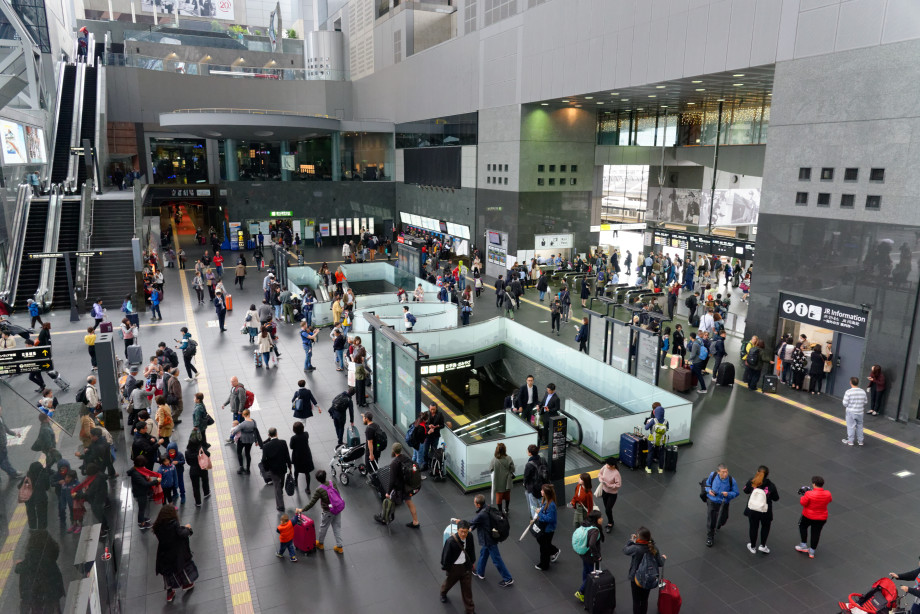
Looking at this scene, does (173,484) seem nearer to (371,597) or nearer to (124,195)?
(371,597)

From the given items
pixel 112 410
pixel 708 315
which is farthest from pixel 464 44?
pixel 112 410

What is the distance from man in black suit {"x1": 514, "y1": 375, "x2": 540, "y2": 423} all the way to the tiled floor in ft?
8.76

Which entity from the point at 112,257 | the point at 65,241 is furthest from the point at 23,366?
the point at 65,241

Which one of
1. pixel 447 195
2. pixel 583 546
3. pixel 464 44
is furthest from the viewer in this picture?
pixel 447 195

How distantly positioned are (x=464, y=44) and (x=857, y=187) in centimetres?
2280

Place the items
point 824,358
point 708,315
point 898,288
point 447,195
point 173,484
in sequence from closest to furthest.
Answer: point 173,484
point 898,288
point 824,358
point 708,315
point 447,195

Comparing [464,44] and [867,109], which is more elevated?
[464,44]

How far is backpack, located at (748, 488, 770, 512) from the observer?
811 cm

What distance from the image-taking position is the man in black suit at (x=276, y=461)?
916 centimetres

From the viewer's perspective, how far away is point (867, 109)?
43.9 ft

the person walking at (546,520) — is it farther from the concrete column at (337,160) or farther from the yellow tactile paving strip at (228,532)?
the concrete column at (337,160)

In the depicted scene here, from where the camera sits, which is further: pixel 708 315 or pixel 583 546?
pixel 708 315

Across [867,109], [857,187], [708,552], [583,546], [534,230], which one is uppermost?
[867,109]

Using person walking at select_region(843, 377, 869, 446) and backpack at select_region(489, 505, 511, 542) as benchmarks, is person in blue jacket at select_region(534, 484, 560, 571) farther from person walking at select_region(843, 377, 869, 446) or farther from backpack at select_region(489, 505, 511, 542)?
person walking at select_region(843, 377, 869, 446)
